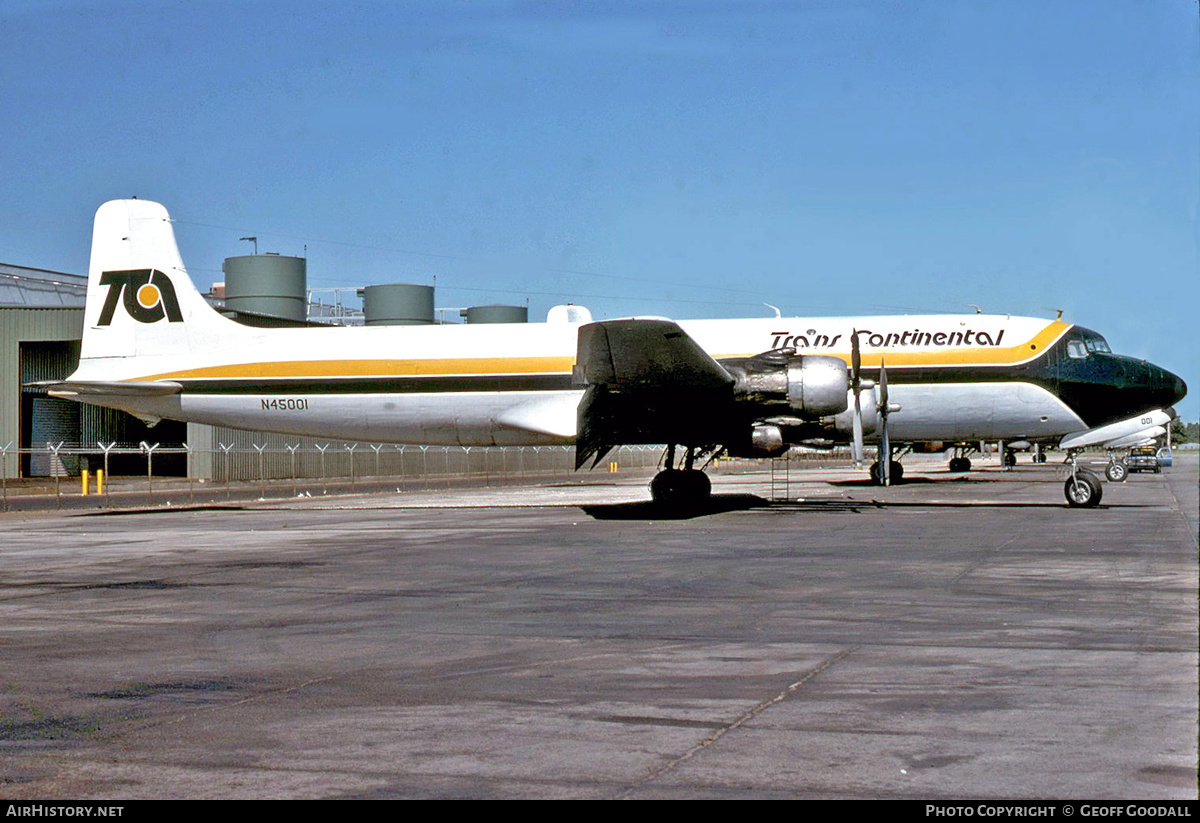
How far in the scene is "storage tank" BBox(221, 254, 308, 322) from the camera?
64.7 m

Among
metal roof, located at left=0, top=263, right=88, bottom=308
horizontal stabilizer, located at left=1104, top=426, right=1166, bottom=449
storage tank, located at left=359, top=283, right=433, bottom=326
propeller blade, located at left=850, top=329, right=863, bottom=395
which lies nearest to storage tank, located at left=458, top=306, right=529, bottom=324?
storage tank, located at left=359, top=283, right=433, bottom=326

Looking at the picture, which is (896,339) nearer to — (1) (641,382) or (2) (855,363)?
(2) (855,363)

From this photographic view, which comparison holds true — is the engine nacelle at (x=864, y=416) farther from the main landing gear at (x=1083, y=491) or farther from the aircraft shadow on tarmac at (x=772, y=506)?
the main landing gear at (x=1083, y=491)

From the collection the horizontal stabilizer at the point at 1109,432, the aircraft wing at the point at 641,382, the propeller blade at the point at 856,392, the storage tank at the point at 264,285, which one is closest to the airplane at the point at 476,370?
the propeller blade at the point at 856,392

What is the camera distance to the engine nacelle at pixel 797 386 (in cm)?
2294

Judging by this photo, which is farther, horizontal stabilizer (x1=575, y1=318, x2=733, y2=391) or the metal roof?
the metal roof

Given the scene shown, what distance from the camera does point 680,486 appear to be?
24703 millimetres

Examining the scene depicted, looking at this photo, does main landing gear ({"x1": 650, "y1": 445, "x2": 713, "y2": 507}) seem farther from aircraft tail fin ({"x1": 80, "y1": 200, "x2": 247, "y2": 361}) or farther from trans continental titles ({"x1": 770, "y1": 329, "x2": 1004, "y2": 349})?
aircraft tail fin ({"x1": 80, "y1": 200, "x2": 247, "y2": 361})

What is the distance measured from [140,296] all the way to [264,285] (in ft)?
125

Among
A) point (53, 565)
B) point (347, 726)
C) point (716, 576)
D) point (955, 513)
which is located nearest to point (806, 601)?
→ point (716, 576)

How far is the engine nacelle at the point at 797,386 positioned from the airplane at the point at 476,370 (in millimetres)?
1878

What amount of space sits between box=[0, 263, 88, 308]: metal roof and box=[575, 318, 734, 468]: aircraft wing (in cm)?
4414

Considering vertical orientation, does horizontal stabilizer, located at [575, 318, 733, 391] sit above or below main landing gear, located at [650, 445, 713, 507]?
above

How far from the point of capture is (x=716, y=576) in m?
13.2
